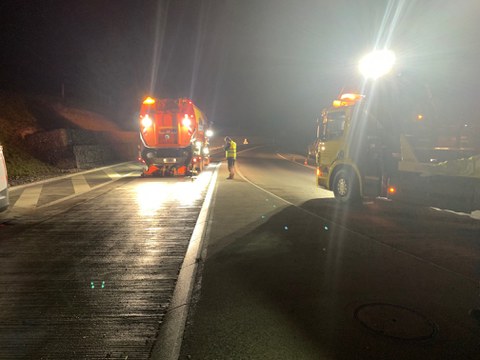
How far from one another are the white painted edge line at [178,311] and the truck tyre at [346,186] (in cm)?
518

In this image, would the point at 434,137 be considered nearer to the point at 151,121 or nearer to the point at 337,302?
the point at 337,302

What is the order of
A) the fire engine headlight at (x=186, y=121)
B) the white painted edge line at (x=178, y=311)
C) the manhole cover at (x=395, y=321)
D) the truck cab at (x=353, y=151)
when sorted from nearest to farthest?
the white painted edge line at (x=178, y=311) < the manhole cover at (x=395, y=321) < the truck cab at (x=353, y=151) < the fire engine headlight at (x=186, y=121)

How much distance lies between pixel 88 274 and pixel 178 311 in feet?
6.03

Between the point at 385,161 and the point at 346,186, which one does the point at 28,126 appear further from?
the point at 385,161

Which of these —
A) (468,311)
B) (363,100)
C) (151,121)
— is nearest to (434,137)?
(363,100)

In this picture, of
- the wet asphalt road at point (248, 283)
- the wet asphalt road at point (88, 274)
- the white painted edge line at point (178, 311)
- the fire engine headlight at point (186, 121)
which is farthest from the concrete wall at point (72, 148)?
the white painted edge line at point (178, 311)

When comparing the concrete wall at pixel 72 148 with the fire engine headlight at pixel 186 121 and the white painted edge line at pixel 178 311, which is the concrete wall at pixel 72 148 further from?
the white painted edge line at pixel 178 311

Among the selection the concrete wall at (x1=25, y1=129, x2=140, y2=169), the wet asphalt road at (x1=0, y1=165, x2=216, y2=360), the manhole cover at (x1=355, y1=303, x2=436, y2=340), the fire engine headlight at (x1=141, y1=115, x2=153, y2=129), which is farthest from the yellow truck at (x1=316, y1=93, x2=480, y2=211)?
the concrete wall at (x1=25, y1=129, x2=140, y2=169)

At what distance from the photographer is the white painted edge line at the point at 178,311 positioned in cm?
340

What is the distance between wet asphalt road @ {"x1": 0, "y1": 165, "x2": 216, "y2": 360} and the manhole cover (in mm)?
2152

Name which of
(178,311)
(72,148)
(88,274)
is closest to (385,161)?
(178,311)

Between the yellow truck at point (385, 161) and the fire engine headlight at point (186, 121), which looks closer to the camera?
the yellow truck at point (385, 161)

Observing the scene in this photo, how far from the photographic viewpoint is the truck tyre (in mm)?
10578

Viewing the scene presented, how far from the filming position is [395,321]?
394 cm
